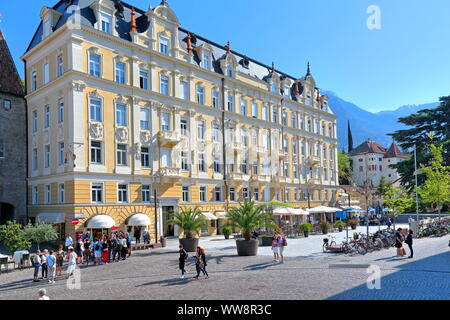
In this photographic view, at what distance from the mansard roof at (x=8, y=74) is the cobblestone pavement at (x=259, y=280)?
76.6ft

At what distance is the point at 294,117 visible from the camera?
62.5m

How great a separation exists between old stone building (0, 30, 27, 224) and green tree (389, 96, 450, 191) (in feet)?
169

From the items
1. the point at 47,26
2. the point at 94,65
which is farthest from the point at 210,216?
the point at 47,26

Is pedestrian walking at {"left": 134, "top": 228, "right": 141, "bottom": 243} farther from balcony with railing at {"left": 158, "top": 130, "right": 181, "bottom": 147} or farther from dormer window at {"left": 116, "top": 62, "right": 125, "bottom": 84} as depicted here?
dormer window at {"left": 116, "top": 62, "right": 125, "bottom": 84}

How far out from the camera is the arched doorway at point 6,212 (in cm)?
4006

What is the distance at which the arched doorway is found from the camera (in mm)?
40062

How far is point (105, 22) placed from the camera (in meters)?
37.6

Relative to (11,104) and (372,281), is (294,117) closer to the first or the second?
(11,104)

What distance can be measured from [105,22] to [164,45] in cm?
667

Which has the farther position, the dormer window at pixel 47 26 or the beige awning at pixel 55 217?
the dormer window at pixel 47 26

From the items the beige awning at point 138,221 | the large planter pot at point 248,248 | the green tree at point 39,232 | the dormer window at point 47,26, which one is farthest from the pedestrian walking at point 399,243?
the dormer window at point 47,26

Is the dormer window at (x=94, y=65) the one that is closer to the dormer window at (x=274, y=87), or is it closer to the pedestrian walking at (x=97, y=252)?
the pedestrian walking at (x=97, y=252)
